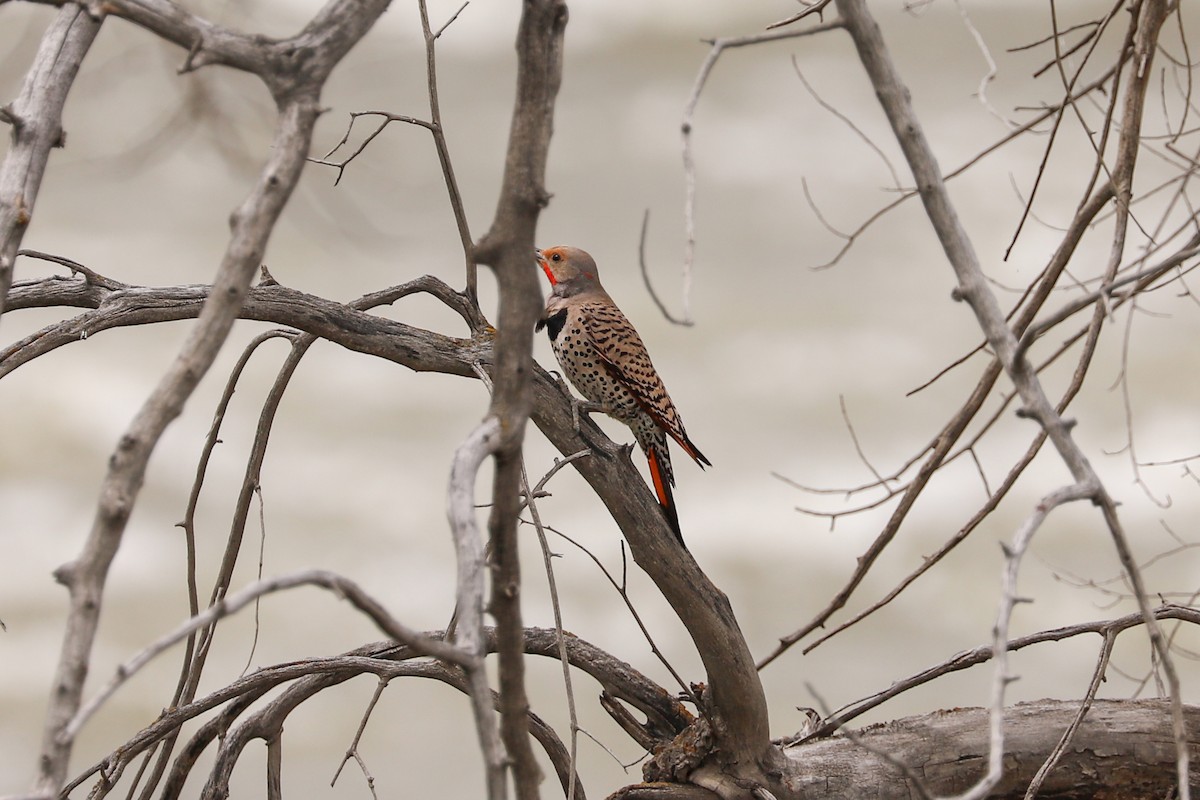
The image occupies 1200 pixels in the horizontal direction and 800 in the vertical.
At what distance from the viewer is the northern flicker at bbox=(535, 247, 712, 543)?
2.94m

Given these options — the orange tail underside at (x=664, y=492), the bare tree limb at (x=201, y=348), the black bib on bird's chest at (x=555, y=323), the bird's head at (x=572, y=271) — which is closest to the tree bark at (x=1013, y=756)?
the orange tail underside at (x=664, y=492)

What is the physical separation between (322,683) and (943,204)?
6.55 feet

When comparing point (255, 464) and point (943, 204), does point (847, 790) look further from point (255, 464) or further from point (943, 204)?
point (943, 204)

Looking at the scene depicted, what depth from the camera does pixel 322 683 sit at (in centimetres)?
277

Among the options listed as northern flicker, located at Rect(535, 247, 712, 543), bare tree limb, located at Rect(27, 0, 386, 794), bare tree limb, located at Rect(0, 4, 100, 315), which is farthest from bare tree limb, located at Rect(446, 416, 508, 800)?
northern flicker, located at Rect(535, 247, 712, 543)

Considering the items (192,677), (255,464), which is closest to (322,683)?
(192,677)

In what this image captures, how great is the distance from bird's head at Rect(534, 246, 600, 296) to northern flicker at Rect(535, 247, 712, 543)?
102mm

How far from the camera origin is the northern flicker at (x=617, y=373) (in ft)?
9.66

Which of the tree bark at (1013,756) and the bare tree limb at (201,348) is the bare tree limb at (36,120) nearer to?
the bare tree limb at (201,348)

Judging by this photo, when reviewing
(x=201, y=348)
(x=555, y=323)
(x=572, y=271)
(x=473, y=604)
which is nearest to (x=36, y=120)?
(x=201, y=348)

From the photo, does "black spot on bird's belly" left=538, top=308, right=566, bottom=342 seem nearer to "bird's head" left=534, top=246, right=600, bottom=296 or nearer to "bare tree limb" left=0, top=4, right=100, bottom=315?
"bird's head" left=534, top=246, right=600, bottom=296

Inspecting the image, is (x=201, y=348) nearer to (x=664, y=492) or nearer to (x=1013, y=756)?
(x=664, y=492)

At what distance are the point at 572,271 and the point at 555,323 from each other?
24cm

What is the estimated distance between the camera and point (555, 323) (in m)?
3.25
